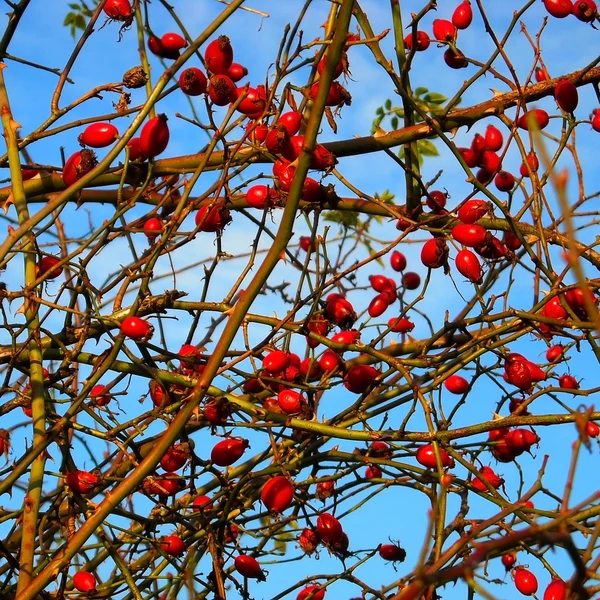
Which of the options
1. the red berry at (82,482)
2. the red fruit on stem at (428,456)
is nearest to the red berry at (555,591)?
the red fruit on stem at (428,456)

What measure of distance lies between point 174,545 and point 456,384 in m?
0.90

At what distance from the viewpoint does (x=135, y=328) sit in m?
1.86

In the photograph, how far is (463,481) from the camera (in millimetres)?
1924

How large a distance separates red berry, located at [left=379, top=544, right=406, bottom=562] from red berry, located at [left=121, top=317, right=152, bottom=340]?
40.7 inches

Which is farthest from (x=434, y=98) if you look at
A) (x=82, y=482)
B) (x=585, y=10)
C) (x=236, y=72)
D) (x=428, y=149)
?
(x=82, y=482)

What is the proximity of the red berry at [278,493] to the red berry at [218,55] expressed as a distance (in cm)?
101

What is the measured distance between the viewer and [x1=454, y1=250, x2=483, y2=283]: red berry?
2115 millimetres

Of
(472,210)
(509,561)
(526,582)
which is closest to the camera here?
(472,210)

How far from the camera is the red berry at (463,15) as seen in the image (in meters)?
2.45

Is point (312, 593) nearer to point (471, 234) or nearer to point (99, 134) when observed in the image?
point (471, 234)

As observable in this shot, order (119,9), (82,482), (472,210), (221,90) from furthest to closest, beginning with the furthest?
(119,9)
(472,210)
(221,90)
(82,482)

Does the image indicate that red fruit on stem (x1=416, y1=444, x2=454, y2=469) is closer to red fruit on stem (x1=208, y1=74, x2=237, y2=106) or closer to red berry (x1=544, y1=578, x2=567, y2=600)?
red berry (x1=544, y1=578, x2=567, y2=600)

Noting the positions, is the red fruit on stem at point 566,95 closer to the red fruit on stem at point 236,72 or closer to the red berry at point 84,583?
the red fruit on stem at point 236,72

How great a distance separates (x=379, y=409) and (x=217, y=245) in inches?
24.2
